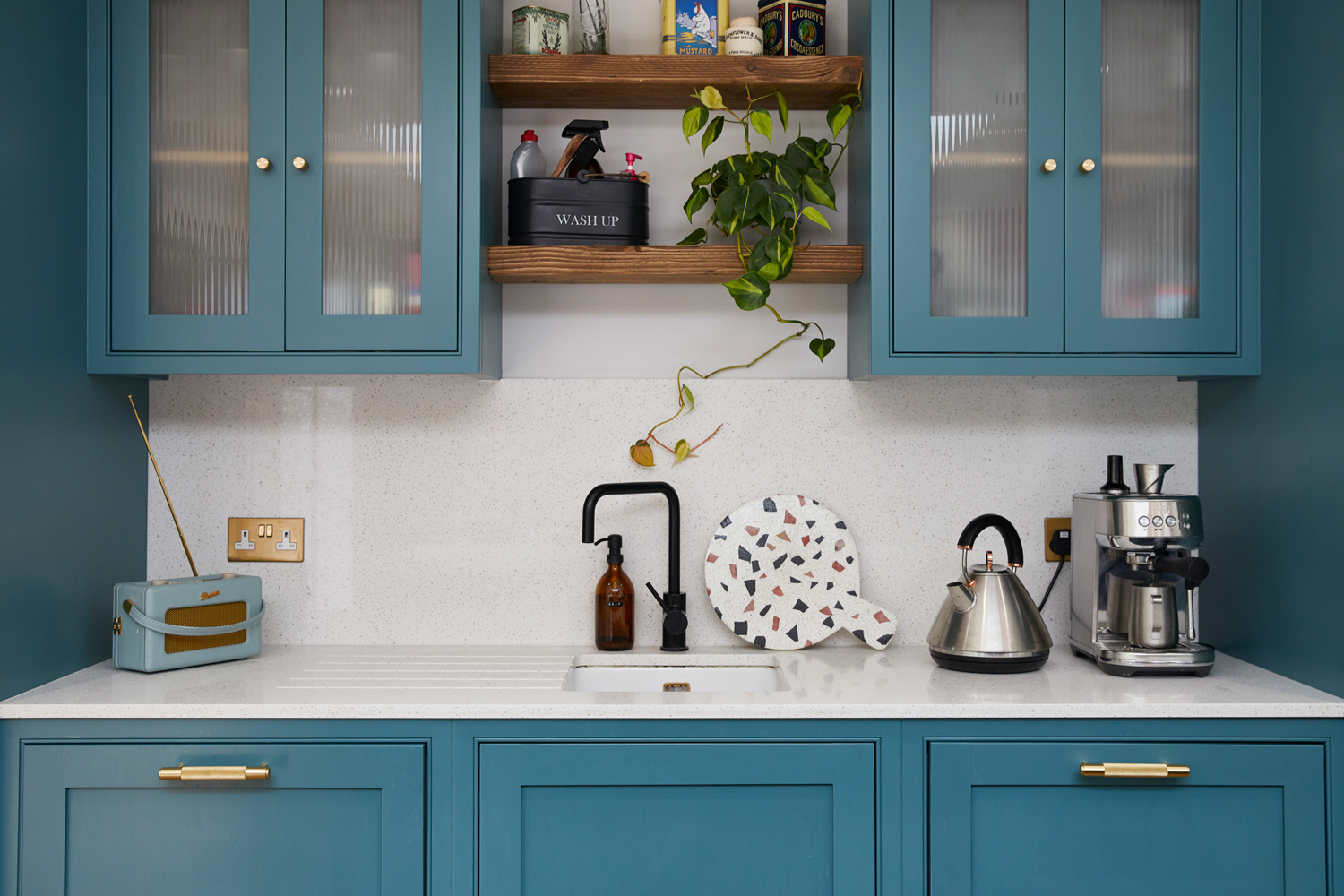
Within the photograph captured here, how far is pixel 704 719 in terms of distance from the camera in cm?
146

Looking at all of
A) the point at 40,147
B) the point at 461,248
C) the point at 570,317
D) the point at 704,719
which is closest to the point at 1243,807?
the point at 704,719

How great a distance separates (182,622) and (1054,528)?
73.0 inches

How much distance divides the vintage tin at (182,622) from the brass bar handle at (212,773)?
0.30 m

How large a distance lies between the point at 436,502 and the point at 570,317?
523 mm

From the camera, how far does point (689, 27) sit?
1.88 m

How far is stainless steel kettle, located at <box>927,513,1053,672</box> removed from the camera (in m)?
1.67

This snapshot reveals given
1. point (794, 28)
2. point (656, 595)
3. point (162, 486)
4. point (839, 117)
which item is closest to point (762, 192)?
point (839, 117)

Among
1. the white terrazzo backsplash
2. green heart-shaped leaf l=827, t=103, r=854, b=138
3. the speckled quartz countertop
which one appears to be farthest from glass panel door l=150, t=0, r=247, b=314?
green heart-shaped leaf l=827, t=103, r=854, b=138

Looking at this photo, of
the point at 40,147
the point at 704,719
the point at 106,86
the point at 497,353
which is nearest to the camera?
the point at 704,719

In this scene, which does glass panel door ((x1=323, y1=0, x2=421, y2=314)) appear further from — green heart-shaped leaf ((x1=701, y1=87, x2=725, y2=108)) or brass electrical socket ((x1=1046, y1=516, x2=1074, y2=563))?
brass electrical socket ((x1=1046, y1=516, x2=1074, y2=563))

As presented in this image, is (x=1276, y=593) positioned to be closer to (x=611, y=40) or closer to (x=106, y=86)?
(x=611, y=40)

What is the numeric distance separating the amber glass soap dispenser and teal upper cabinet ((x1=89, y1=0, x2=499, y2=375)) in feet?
1.67

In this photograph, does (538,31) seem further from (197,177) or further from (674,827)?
(674,827)

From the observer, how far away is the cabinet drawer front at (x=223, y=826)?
147cm
